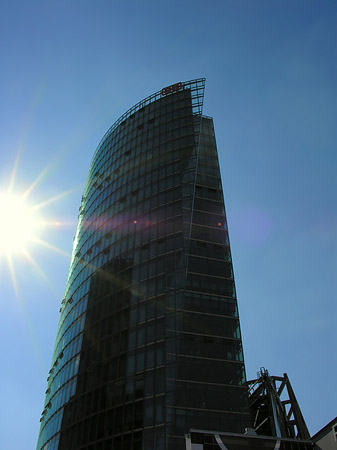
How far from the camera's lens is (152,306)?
64.9 meters

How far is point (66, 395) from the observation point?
70.3 metres

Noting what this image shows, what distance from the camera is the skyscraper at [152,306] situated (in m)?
56.1

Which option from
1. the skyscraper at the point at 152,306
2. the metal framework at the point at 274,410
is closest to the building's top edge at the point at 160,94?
the skyscraper at the point at 152,306

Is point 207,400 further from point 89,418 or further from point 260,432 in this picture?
point 260,432

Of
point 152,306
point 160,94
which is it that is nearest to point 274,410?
point 152,306

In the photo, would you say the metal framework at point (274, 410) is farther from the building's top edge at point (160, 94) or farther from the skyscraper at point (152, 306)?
the building's top edge at point (160, 94)

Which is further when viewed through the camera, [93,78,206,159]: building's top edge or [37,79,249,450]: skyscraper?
[93,78,206,159]: building's top edge

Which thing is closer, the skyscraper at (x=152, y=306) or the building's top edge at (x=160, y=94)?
the skyscraper at (x=152, y=306)

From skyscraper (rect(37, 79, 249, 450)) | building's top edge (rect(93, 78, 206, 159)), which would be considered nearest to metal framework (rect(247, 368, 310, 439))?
skyscraper (rect(37, 79, 249, 450))

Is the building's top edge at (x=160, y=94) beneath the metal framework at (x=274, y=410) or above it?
above

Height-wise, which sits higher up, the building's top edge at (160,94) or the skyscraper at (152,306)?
the building's top edge at (160,94)

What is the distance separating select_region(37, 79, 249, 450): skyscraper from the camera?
56.1 meters

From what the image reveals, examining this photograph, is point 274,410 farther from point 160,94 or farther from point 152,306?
point 160,94

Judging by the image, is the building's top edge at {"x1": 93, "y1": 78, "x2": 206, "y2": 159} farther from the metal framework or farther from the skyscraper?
the metal framework
